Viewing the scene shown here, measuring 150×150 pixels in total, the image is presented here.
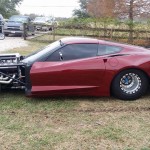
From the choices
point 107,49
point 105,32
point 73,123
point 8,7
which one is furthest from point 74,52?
point 8,7

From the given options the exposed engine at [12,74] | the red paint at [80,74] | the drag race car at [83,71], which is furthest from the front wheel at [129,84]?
the exposed engine at [12,74]

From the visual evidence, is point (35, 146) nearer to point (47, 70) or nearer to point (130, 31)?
point (47, 70)

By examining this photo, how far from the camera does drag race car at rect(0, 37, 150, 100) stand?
6629 mm

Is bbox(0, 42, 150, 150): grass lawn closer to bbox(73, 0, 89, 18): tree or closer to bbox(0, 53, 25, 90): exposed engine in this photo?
bbox(0, 53, 25, 90): exposed engine

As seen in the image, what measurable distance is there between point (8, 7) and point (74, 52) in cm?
3977

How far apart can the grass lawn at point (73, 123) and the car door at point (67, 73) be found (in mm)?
303

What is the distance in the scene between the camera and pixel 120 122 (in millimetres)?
5637

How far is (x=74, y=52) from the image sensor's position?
22.5ft

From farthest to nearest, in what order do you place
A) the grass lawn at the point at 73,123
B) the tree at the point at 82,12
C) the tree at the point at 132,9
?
the tree at the point at 82,12 → the tree at the point at 132,9 → the grass lawn at the point at 73,123

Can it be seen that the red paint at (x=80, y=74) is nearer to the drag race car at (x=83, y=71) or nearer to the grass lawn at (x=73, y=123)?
the drag race car at (x=83, y=71)

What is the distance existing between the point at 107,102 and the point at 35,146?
244 cm

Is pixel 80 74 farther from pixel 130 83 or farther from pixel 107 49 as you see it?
pixel 130 83

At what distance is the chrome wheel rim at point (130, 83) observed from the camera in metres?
6.87

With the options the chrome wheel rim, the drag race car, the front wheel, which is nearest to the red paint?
the drag race car
